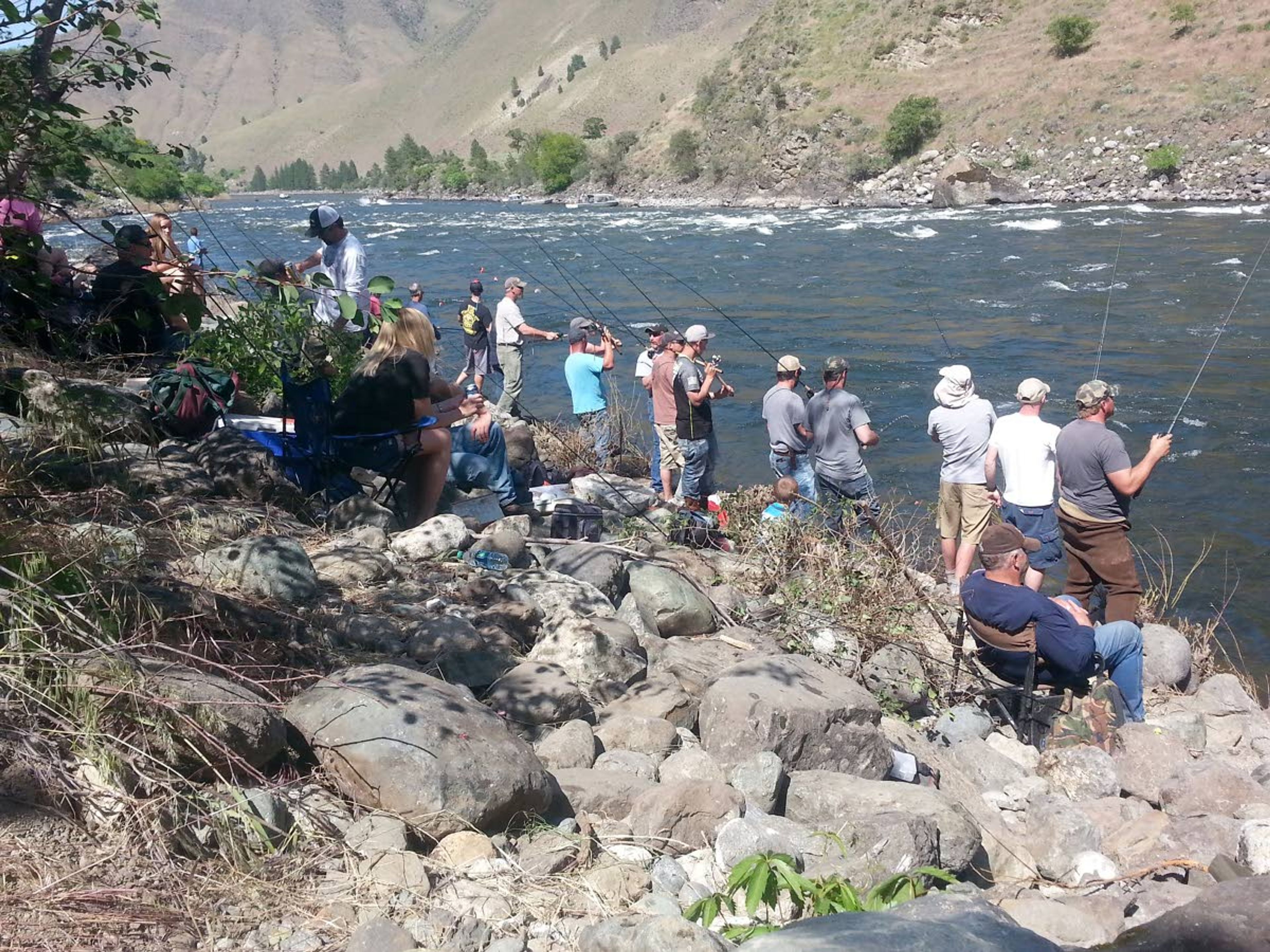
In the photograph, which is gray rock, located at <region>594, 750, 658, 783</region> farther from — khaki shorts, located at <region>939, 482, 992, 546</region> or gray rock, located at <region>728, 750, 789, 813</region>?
khaki shorts, located at <region>939, 482, 992, 546</region>

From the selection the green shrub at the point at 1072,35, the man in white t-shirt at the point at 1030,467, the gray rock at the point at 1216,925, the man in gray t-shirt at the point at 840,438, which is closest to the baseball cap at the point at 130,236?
the gray rock at the point at 1216,925

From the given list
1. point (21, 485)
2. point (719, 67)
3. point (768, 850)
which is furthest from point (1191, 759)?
point (719, 67)

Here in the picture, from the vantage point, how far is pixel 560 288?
75.3 feet

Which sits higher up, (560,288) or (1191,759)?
(560,288)

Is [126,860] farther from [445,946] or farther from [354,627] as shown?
[354,627]

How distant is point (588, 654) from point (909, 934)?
93.9 inches

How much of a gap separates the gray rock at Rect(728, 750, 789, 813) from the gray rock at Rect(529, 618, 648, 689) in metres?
0.93

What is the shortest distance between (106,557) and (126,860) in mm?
1345

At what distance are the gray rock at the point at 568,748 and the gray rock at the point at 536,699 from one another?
0.35 ft

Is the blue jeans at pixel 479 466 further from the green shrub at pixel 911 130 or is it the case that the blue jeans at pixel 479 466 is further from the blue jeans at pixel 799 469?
→ the green shrub at pixel 911 130

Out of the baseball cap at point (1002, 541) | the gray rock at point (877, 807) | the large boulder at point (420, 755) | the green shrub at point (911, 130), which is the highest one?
the green shrub at point (911, 130)

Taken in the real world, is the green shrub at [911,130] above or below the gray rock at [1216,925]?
above

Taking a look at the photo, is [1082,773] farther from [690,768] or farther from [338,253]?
[338,253]

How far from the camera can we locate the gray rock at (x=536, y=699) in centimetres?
407
